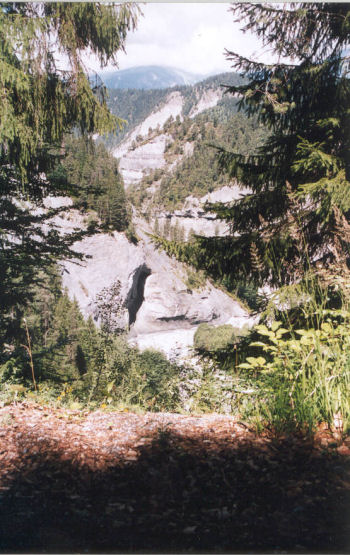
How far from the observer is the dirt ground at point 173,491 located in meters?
1.27

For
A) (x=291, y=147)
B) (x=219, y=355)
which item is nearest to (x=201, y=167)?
(x=291, y=147)

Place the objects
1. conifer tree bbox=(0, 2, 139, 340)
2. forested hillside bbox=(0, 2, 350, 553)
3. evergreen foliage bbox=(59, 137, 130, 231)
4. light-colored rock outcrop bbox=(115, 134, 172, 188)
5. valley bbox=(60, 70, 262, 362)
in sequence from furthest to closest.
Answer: light-colored rock outcrop bbox=(115, 134, 172, 188) → valley bbox=(60, 70, 262, 362) → evergreen foliage bbox=(59, 137, 130, 231) → conifer tree bbox=(0, 2, 139, 340) → forested hillside bbox=(0, 2, 350, 553)

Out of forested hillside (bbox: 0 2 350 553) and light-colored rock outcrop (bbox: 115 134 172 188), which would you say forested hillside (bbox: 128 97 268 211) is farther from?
forested hillside (bbox: 0 2 350 553)

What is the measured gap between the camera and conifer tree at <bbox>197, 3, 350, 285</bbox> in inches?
148

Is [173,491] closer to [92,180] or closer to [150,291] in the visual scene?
[92,180]

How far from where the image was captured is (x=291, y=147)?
4344mm

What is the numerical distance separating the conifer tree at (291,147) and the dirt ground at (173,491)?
2171 mm

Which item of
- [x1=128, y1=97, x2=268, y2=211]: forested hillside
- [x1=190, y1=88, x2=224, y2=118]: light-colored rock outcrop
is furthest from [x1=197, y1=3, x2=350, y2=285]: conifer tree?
[x1=190, y1=88, x2=224, y2=118]: light-colored rock outcrop

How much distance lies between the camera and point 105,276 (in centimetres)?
3875

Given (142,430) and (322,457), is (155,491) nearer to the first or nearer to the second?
(142,430)

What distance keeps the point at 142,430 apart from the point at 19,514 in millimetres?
906

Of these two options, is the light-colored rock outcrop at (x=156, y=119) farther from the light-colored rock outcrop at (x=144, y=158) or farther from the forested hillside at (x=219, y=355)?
the forested hillside at (x=219, y=355)

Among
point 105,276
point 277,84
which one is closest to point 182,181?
point 105,276

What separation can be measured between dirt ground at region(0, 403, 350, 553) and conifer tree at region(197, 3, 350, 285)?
2.17m
